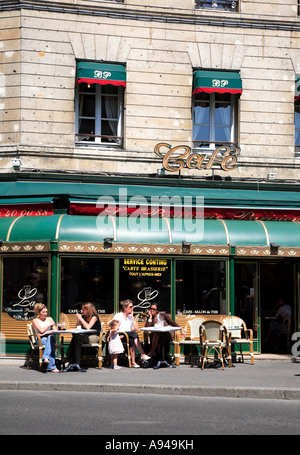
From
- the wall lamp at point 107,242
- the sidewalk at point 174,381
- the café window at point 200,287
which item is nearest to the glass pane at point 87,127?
the wall lamp at point 107,242

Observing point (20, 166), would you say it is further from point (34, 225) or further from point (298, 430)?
point (298, 430)

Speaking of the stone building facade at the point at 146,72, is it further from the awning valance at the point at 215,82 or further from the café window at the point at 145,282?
the café window at the point at 145,282

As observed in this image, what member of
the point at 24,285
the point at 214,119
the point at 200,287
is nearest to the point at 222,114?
the point at 214,119

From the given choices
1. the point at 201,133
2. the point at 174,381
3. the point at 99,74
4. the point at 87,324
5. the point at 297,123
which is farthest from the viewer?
the point at 297,123

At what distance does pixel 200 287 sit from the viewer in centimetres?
1650

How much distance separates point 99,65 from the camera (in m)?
17.7

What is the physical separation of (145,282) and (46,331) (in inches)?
108

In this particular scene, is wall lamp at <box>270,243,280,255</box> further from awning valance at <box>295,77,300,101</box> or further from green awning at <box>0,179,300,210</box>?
awning valance at <box>295,77,300,101</box>

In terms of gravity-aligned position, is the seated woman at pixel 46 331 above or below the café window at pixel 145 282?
below

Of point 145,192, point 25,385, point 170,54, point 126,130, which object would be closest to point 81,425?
point 25,385

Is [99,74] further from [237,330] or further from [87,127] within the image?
[237,330]

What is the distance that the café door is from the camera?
17.2 metres

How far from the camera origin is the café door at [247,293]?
1717cm

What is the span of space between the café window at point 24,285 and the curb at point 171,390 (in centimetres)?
381
